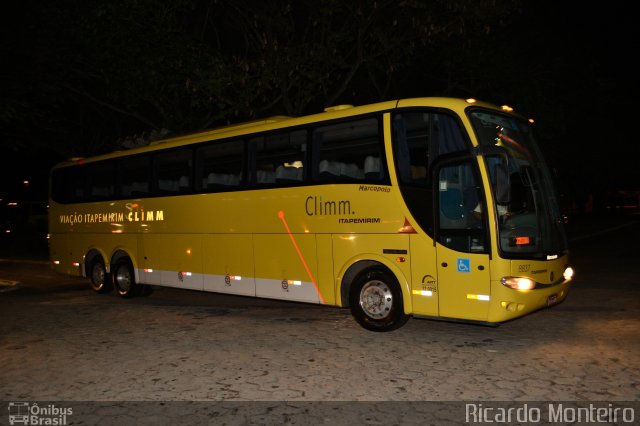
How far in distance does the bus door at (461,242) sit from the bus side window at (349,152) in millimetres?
1062

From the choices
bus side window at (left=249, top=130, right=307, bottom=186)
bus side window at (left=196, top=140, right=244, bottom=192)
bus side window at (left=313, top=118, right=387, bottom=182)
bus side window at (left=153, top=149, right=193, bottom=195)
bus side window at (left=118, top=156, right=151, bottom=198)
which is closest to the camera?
bus side window at (left=313, top=118, right=387, bottom=182)

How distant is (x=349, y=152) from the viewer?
8930 millimetres

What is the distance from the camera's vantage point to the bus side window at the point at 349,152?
8.55 meters

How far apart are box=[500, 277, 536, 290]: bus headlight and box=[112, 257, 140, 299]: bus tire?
8726mm

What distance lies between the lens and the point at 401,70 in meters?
25.5

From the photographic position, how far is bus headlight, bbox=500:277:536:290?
717 cm

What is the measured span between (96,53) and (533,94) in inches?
615

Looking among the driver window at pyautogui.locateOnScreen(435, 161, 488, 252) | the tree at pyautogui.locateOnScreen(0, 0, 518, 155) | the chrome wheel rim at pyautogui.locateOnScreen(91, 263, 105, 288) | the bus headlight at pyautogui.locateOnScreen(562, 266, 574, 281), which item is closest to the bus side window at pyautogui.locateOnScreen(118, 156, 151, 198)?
the chrome wheel rim at pyautogui.locateOnScreen(91, 263, 105, 288)

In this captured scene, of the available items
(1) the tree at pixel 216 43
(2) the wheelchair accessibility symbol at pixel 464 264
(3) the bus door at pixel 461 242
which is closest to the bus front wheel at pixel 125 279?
(1) the tree at pixel 216 43

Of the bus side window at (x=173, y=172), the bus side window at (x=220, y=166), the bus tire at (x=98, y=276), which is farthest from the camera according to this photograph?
the bus tire at (x=98, y=276)

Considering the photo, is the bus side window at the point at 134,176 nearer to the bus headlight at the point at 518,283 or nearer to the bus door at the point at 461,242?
the bus door at the point at 461,242

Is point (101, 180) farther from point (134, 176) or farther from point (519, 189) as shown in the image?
point (519, 189)

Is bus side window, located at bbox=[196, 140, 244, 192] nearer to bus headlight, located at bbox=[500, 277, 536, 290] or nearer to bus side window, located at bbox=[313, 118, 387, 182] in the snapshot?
bus side window, located at bbox=[313, 118, 387, 182]

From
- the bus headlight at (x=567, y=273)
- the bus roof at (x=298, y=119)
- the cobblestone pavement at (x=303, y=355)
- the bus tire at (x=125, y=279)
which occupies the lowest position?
the cobblestone pavement at (x=303, y=355)
